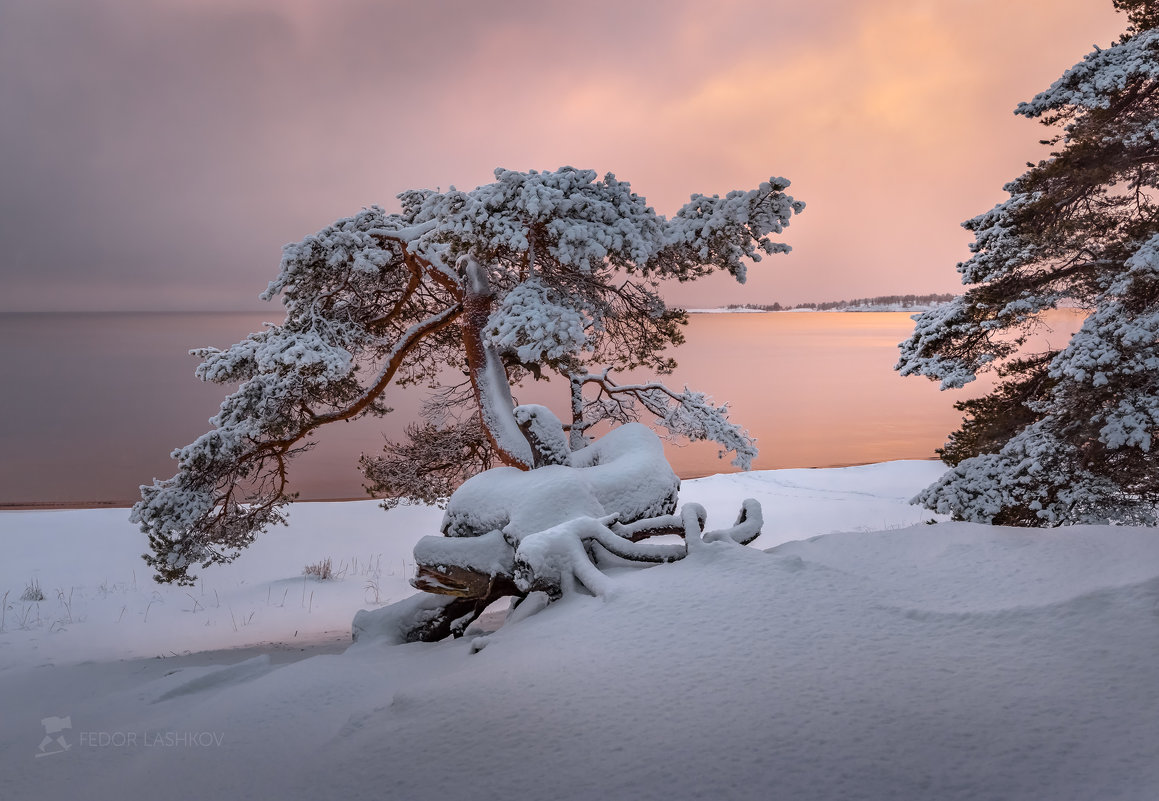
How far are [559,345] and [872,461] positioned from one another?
24650 mm

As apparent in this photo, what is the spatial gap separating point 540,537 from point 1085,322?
5.36 m

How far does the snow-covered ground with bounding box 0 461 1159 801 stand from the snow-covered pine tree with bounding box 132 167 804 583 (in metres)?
3.54

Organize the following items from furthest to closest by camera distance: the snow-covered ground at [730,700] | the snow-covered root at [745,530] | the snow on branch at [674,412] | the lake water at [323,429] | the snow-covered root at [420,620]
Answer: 1. the lake water at [323,429]
2. the snow on branch at [674,412]
3. the snow-covered root at [420,620]
4. the snow-covered root at [745,530]
5. the snow-covered ground at [730,700]

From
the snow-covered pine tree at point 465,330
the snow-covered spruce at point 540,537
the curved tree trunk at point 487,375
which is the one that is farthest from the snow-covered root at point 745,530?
the curved tree trunk at point 487,375

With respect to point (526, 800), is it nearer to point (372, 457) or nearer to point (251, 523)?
point (251, 523)

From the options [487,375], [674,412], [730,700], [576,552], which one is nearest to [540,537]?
[576,552]

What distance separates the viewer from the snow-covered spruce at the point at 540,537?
4.73m

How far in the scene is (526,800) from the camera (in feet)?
7.36

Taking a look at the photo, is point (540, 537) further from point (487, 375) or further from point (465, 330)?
point (465, 330)

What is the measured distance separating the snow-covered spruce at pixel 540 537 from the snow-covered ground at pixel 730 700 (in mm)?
413

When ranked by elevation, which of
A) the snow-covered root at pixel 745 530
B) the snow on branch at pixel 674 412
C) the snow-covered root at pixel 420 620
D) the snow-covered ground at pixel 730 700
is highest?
the snow on branch at pixel 674 412

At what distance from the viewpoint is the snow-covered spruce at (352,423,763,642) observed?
15.5ft

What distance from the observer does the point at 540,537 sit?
4.81 meters

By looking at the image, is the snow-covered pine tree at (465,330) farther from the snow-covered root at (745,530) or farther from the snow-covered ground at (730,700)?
the snow-covered ground at (730,700)
